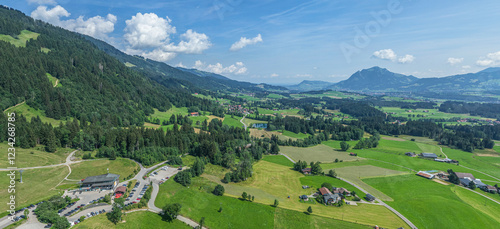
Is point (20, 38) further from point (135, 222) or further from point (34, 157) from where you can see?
point (135, 222)

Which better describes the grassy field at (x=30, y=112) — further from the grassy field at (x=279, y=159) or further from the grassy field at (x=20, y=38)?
the grassy field at (x=279, y=159)

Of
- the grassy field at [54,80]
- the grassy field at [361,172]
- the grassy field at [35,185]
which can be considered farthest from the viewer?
the grassy field at [54,80]

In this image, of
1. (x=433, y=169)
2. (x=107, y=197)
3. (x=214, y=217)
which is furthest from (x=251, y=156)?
(x=433, y=169)

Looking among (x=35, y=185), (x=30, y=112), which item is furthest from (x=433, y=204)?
(x=30, y=112)

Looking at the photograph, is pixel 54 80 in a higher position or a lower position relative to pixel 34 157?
higher

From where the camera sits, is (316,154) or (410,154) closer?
(410,154)

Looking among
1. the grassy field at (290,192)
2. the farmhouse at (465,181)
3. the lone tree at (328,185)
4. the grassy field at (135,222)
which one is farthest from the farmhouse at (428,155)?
the grassy field at (135,222)

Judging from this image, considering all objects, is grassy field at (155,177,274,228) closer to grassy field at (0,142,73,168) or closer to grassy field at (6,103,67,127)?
grassy field at (0,142,73,168)
